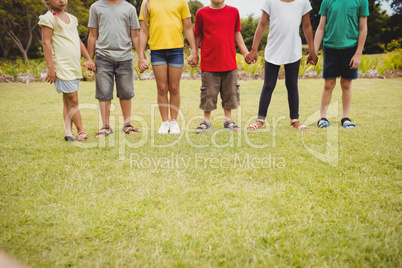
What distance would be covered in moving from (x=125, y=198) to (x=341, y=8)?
3.42m

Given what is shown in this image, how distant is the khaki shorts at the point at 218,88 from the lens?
11.5 ft

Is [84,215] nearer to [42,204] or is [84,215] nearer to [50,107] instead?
[42,204]

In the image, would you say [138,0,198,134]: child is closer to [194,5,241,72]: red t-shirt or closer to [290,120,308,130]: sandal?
[194,5,241,72]: red t-shirt

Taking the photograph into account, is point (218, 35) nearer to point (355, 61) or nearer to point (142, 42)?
point (142, 42)

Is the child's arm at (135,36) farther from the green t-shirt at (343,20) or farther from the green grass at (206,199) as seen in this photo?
the green t-shirt at (343,20)

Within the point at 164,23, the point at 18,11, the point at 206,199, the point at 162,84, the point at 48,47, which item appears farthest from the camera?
the point at 18,11

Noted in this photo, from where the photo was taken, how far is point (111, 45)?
3244 millimetres

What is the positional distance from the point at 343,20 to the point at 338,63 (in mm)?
532

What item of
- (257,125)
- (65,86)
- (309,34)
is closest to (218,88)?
(257,125)

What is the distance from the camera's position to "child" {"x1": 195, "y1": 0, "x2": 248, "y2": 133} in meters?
3.32

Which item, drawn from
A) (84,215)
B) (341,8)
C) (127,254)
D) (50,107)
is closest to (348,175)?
(127,254)

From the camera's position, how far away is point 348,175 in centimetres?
212
